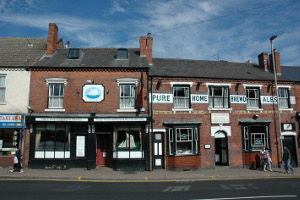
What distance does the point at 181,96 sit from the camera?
16.7m

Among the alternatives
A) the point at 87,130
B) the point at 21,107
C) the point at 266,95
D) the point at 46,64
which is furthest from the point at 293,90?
the point at 21,107

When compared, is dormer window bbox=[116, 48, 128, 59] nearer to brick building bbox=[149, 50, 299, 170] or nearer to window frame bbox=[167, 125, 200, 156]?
brick building bbox=[149, 50, 299, 170]

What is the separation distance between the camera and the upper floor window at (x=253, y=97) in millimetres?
17641

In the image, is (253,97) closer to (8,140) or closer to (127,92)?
(127,92)

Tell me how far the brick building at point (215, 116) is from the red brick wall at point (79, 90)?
6.60 feet

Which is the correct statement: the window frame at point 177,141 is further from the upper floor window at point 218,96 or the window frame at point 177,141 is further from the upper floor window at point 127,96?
the upper floor window at point 127,96

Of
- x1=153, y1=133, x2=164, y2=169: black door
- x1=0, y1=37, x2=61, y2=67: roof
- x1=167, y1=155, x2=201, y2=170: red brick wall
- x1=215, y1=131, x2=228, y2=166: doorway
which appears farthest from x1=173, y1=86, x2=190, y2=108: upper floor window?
x1=0, y1=37, x2=61, y2=67: roof

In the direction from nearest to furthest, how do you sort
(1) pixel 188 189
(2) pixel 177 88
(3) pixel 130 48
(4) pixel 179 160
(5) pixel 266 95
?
1. (1) pixel 188 189
2. (4) pixel 179 160
3. (2) pixel 177 88
4. (5) pixel 266 95
5. (3) pixel 130 48

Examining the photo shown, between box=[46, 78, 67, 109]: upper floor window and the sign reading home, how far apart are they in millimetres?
1514

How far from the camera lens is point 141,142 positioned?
1553 centimetres

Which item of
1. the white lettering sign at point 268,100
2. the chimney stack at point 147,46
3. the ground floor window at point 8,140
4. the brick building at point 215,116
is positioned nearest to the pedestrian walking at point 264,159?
the brick building at point 215,116

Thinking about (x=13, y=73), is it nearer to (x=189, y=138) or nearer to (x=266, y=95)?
(x=189, y=138)

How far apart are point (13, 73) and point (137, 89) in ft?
28.8

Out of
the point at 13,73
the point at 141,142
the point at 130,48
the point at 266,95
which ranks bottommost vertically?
the point at 141,142
